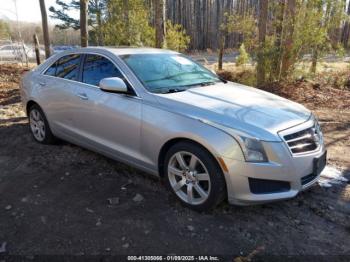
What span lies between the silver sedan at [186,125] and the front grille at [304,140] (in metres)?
0.01

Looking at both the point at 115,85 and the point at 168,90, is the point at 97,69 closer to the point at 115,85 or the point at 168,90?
the point at 115,85

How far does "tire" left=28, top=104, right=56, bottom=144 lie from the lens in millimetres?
5301

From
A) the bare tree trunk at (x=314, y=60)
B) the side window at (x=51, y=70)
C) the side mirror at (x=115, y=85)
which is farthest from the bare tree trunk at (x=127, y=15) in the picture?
the side mirror at (x=115, y=85)

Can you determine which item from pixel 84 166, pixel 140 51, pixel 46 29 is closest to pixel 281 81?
pixel 140 51

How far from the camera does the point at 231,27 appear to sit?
32.5ft

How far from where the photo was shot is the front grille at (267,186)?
3.20 metres

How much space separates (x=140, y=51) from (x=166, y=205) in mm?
2055

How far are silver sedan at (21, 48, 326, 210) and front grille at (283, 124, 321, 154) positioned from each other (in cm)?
1

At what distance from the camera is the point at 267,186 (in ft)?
10.6

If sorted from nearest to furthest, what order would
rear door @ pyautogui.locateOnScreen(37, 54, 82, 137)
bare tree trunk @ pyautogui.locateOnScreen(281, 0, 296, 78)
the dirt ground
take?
1. the dirt ground
2. rear door @ pyautogui.locateOnScreen(37, 54, 82, 137)
3. bare tree trunk @ pyautogui.locateOnScreen(281, 0, 296, 78)

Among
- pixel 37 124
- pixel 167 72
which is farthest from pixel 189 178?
pixel 37 124

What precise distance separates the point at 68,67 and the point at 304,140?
3221 mm

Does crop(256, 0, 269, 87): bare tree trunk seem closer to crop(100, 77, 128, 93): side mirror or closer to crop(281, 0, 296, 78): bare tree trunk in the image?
crop(281, 0, 296, 78): bare tree trunk

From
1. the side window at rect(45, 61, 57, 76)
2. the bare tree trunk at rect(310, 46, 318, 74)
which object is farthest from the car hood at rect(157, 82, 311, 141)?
the bare tree trunk at rect(310, 46, 318, 74)
